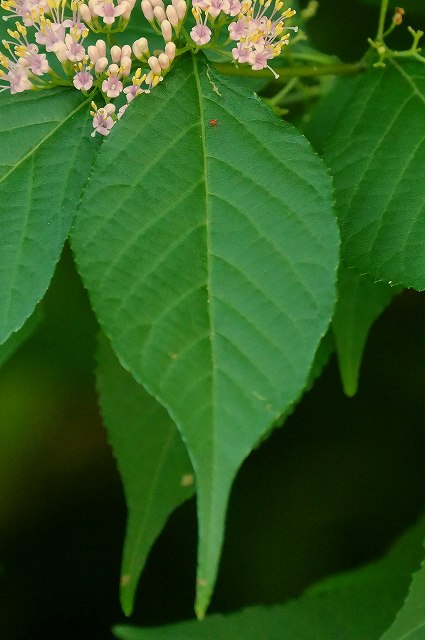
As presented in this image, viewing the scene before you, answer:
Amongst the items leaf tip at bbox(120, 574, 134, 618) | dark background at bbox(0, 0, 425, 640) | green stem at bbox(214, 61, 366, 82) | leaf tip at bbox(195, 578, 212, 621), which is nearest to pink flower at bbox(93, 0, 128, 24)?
green stem at bbox(214, 61, 366, 82)

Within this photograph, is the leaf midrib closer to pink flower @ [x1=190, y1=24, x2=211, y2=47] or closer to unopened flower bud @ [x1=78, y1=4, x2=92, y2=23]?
pink flower @ [x1=190, y1=24, x2=211, y2=47]

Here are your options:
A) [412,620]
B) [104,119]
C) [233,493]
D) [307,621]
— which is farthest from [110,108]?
[233,493]

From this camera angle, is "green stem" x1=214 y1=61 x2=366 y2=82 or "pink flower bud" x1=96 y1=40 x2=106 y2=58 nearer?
"pink flower bud" x1=96 y1=40 x2=106 y2=58

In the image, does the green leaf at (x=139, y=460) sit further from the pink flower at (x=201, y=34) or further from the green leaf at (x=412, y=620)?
the pink flower at (x=201, y=34)

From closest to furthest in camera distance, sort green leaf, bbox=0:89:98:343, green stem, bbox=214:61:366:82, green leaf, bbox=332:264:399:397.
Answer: green leaf, bbox=0:89:98:343
green stem, bbox=214:61:366:82
green leaf, bbox=332:264:399:397

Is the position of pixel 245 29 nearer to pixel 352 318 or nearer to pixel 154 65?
pixel 154 65

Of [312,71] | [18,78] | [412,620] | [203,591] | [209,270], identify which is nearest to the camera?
[203,591]

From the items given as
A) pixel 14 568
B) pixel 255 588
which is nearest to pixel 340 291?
pixel 255 588
